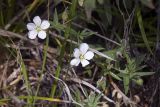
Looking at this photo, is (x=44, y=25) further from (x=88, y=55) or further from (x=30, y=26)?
(x=88, y=55)

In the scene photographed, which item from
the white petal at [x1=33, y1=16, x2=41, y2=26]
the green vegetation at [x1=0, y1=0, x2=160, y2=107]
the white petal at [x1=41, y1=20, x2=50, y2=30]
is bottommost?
the green vegetation at [x1=0, y1=0, x2=160, y2=107]

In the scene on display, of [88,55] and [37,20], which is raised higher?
[37,20]

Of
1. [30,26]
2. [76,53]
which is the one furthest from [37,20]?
[76,53]

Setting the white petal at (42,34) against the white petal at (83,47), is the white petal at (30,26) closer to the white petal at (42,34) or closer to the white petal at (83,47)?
the white petal at (42,34)

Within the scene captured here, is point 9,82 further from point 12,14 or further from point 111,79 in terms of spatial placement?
point 111,79

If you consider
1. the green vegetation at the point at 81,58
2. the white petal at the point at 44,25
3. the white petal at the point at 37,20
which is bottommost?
the green vegetation at the point at 81,58

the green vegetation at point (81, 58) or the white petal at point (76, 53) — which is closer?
the white petal at point (76, 53)

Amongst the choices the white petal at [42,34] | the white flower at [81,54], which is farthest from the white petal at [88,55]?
the white petal at [42,34]

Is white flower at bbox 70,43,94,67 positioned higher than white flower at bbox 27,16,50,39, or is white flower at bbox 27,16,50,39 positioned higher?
white flower at bbox 27,16,50,39

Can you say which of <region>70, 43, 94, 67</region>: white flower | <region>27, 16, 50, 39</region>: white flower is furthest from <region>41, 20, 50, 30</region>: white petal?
<region>70, 43, 94, 67</region>: white flower

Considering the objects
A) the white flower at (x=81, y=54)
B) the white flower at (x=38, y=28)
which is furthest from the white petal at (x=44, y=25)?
the white flower at (x=81, y=54)

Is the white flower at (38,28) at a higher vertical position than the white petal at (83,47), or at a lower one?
higher

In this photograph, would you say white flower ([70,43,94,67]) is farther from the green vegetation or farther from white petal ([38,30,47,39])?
white petal ([38,30,47,39])
